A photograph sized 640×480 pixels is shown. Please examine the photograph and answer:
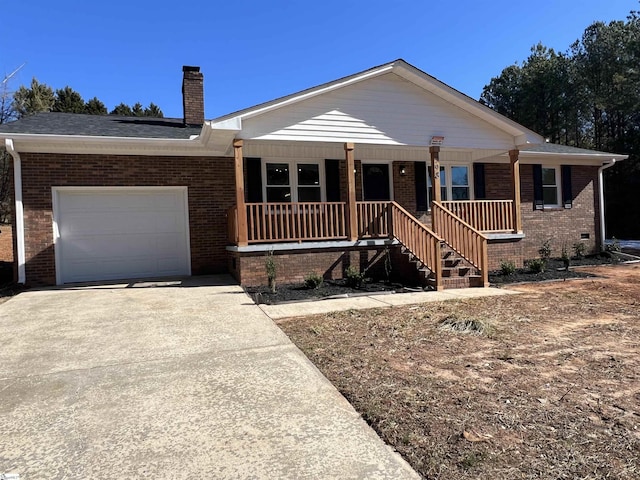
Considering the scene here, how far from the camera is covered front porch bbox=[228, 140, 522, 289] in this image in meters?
8.42

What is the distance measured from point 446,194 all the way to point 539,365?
8.82m

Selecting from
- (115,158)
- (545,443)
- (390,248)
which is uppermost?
(115,158)

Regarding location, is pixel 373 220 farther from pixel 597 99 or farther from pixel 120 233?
pixel 597 99

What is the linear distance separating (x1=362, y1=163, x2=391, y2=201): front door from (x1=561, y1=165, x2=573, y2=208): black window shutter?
625cm

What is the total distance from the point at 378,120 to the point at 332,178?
7.17ft

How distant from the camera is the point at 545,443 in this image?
2.47 meters

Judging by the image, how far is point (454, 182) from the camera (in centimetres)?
1230

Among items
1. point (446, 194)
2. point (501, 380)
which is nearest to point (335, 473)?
point (501, 380)

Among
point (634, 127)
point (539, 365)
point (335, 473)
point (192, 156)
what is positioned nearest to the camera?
point (335, 473)

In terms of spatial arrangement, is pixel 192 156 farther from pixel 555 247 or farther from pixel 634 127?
pixel 634 127

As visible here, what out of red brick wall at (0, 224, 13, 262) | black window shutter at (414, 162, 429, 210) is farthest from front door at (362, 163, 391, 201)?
red brick wall at (0, 224, 13, 262)

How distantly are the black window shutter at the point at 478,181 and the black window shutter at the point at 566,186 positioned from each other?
10.3ft

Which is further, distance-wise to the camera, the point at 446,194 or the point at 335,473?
the point at 446,194

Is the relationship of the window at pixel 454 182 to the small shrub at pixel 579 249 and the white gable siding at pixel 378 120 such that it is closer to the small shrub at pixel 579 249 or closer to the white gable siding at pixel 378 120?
the white gable siding at pixel 378 120
